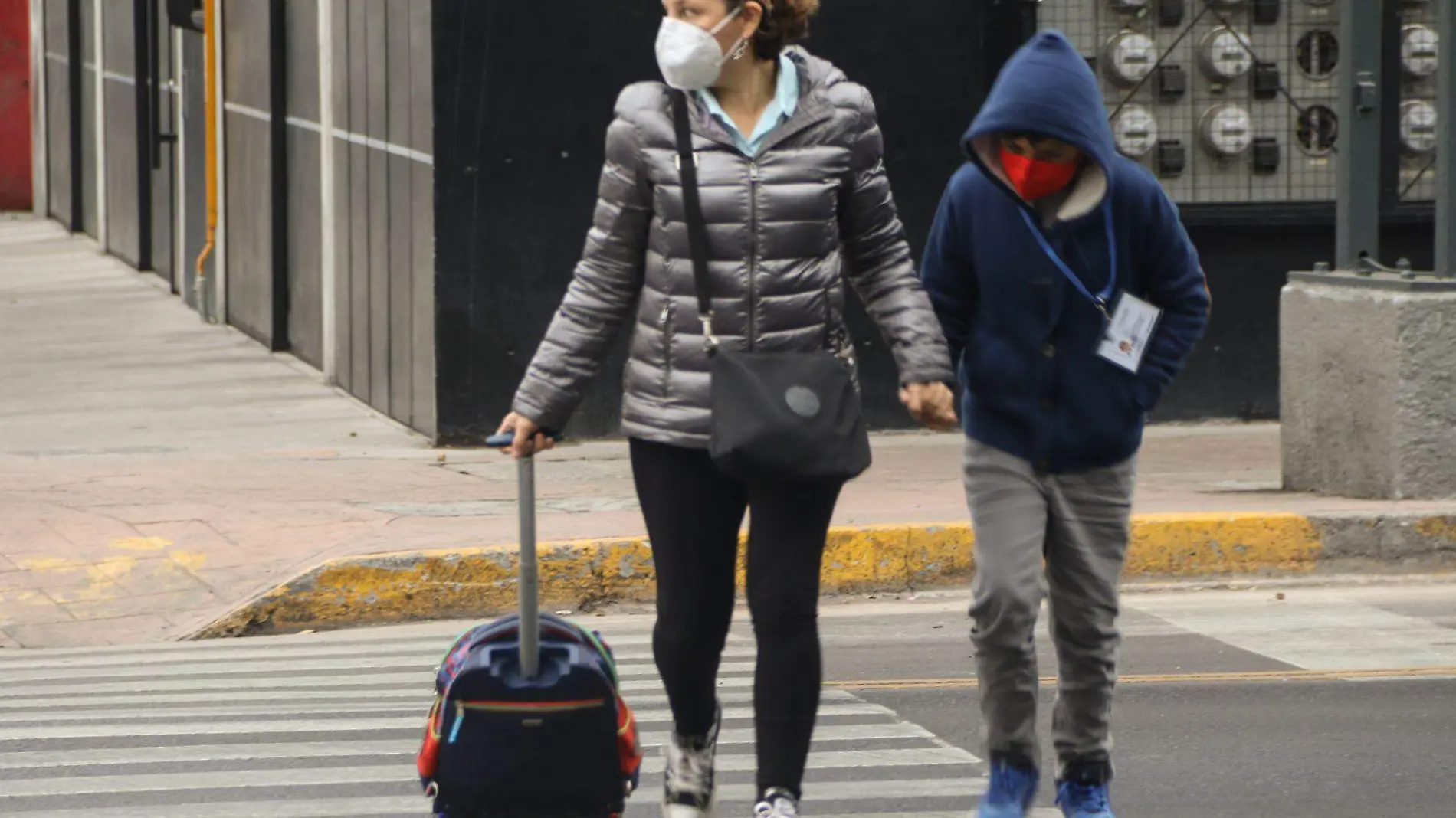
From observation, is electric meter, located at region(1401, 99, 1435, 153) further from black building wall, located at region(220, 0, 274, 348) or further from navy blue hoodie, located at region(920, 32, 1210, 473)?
navy blue hoodie, located at region(920, 32, 1210, 473)

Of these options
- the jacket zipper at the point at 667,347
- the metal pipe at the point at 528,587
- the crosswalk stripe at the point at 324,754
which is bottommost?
the crosswalk stripe at the point at 324,754

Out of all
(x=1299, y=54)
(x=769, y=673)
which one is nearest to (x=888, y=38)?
(x=1299, y=54)

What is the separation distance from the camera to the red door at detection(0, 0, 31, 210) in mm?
28562

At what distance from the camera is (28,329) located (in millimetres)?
16906

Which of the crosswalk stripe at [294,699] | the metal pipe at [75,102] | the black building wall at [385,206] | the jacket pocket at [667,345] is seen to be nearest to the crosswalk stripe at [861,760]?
the crosswalk stripe at [294,699]

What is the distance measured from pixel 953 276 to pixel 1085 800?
114 centimetres

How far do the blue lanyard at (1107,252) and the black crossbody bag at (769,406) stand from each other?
0.53 meters

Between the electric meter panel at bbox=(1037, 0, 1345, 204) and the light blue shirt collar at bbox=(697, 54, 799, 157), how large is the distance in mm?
7430

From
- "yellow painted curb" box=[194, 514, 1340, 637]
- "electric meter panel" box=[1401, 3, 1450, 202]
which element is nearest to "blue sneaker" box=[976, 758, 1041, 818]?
"yellow painted curb" box=[194, 514, 1340, 637]

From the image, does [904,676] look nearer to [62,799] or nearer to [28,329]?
[62,799]

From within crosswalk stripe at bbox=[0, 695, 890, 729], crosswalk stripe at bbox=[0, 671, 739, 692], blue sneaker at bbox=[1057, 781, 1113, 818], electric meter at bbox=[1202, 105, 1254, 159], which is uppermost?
electric meter at bbox=[1202, 105, 1254, 159]

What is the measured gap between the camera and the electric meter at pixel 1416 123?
12.3m

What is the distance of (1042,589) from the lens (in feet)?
16.4

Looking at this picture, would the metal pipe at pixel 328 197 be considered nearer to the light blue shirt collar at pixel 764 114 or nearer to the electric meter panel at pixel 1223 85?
the electric meter panel at pixel 1223 85
